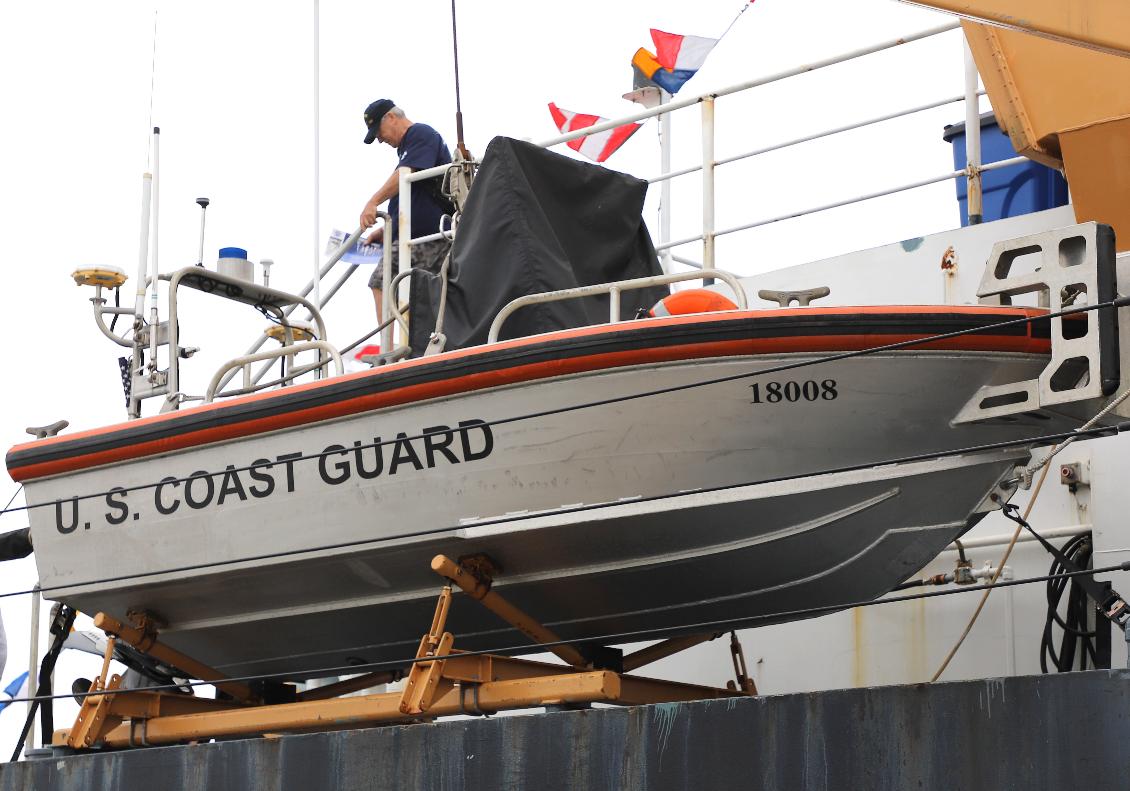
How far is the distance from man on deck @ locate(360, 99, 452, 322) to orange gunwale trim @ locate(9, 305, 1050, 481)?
69.8 inches

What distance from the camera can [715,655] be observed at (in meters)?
6.32

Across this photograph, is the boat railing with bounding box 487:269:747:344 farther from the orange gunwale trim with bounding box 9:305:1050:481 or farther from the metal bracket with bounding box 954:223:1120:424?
the metal bracket with bounding box 954:223:1120:424

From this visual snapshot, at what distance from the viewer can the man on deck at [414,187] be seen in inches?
270

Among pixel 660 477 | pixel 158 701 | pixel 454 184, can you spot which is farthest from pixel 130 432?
pixel 660 477

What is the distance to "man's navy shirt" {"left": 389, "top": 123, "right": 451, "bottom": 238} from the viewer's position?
7.07 metres

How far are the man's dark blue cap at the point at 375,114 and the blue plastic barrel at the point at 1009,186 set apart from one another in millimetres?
2746

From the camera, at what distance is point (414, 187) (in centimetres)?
709

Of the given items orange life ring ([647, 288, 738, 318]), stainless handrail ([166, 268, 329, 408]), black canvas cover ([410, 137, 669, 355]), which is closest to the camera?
orange life ring ([647, 288, 738, 318])

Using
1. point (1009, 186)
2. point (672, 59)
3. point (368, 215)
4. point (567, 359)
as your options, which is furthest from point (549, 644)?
point (672, 59)

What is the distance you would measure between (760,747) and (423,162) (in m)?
4.22

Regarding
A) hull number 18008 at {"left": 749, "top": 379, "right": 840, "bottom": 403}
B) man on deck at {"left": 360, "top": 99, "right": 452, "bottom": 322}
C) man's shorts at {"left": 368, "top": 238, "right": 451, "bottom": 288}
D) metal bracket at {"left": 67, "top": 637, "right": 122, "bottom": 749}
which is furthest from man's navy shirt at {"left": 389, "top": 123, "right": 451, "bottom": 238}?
hull number 18008 at {"left": 749, "top": 379, "right": 840, "bottom": 403}

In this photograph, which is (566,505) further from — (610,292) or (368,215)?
(368,215)

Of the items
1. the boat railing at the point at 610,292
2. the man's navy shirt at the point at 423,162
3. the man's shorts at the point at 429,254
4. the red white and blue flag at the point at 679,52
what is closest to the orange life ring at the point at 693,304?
the boat railing at the point at 610,292

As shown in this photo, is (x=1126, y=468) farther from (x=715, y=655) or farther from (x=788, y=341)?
(x=715, y=655)
